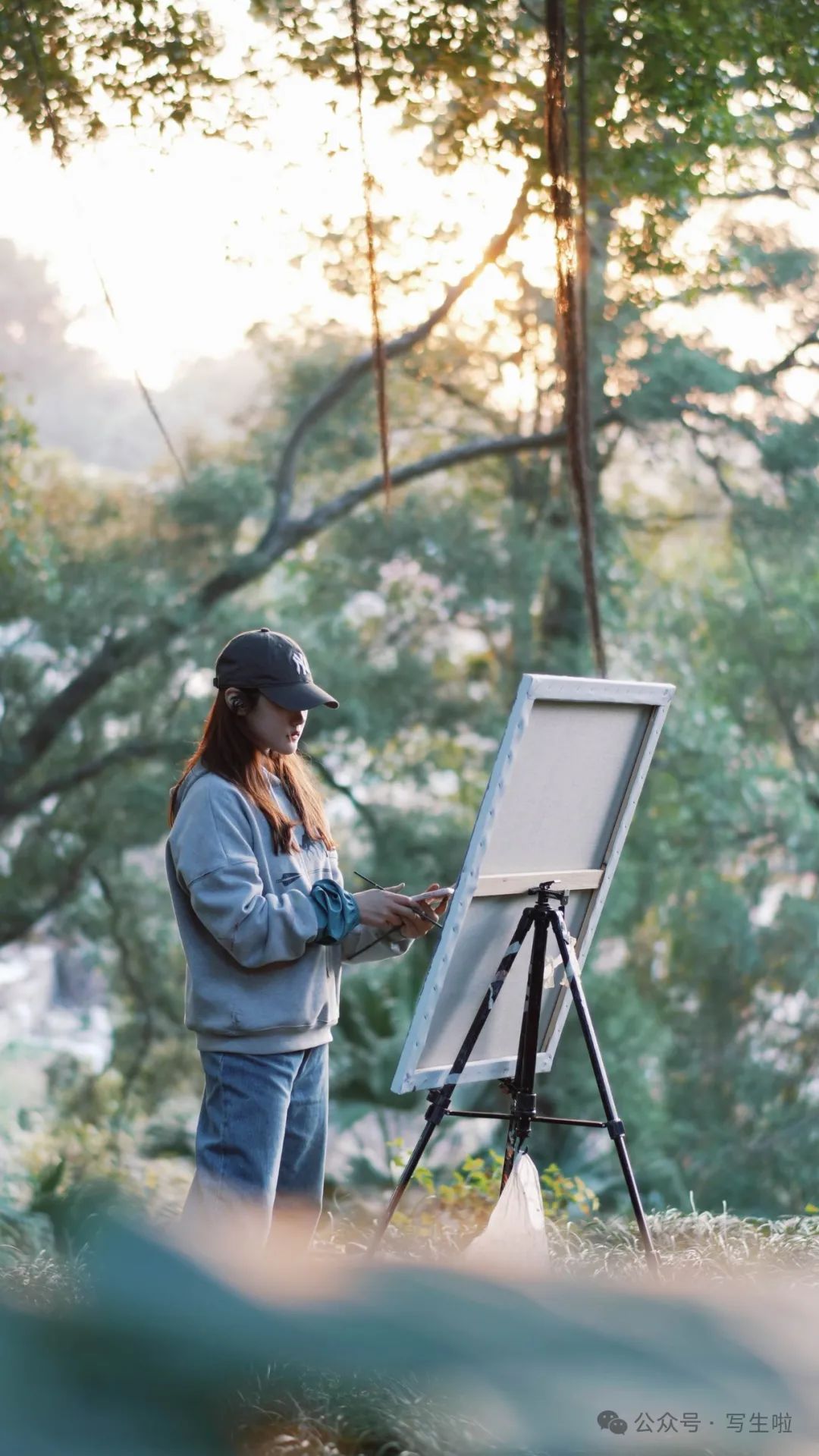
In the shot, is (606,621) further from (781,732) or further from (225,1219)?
(225,1219)

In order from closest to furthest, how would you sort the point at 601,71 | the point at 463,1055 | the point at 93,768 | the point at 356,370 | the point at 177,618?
the point at 463,1055 < the point at 601,71 < the point at 356,370 < the point at 177,618 < the point at 93,768

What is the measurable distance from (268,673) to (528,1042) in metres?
0.74

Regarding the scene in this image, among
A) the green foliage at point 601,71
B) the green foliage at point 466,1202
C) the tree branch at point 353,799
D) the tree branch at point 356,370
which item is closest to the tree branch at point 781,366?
the tree branch at point 356,370

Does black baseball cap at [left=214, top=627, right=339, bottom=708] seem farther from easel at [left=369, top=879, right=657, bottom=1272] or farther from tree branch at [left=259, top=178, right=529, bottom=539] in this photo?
tree branch at [left=259, top=178, right=529, bottom=539]

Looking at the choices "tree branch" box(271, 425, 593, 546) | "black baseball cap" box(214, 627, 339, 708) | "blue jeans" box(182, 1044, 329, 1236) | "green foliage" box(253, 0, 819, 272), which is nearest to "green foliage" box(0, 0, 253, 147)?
"green foliage" box(253, 0, 819, 272)

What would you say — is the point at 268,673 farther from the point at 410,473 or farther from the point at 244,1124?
the point at 410,473

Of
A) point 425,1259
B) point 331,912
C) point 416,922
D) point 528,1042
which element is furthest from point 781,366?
point 425,1259

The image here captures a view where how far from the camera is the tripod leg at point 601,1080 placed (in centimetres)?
209

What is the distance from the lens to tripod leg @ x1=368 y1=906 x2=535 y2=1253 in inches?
85.8

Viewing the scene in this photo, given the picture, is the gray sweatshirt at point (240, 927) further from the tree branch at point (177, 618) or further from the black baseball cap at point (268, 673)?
the tree branch at point (177, 618)

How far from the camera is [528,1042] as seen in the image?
7.43 feet

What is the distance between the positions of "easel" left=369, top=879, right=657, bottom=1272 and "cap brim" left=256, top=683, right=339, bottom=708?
0.51 metres

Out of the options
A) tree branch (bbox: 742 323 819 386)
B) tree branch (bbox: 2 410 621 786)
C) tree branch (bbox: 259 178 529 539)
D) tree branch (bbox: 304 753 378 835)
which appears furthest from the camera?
tree branch (bbox: 304 753 378 835)

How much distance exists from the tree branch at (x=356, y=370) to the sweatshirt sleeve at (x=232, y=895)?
3.62 metres
